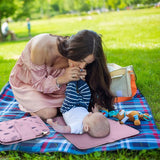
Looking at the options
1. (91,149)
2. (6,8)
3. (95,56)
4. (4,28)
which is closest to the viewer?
(91,149)

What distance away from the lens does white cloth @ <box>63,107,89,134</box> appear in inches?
97.0

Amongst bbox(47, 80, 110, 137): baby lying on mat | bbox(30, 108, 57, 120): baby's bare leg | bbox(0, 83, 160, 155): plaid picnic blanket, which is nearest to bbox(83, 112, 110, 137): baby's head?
bbox(47, 80, 110, 137): baby lying on mat

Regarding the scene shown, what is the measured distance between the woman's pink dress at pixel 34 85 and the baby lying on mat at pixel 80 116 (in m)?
0.19

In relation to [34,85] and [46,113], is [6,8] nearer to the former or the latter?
[34,85]

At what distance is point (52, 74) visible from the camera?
2.88 metres

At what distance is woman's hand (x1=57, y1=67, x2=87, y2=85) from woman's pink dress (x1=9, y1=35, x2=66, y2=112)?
4.3 inches

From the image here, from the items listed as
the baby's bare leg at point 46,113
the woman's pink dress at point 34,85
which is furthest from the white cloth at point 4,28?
the baby's bare leg at point 46,113

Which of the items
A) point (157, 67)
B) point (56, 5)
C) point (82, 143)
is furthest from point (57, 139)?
point (56, 5)

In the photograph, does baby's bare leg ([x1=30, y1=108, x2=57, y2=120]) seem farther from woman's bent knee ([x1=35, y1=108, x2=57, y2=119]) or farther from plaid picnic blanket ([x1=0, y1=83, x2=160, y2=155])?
plaid picnic blanket ([x1=0, y1=83, x2=160, y2=155])

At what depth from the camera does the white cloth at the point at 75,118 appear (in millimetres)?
2463

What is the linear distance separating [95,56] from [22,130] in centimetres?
105

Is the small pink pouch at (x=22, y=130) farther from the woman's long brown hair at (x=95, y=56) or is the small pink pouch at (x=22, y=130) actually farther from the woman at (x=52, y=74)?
the woman's long brown hair at (x=95, y=56)

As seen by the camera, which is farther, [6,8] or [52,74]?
[6,8]

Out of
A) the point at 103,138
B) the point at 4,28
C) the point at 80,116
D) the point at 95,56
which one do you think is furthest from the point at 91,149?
the point at 4,28
